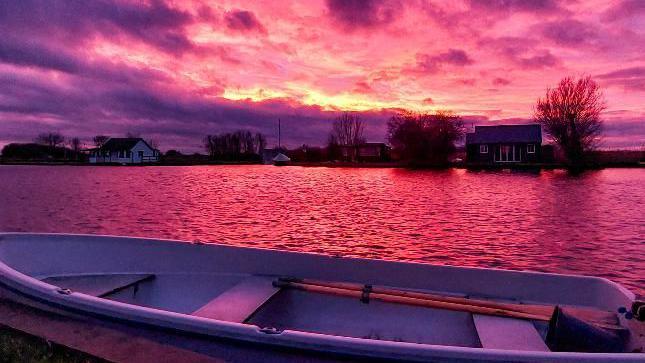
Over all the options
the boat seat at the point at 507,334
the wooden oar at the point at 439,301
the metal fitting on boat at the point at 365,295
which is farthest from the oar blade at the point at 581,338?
the metal fitting on boat at the point at 365,295

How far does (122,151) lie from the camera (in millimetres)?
124188

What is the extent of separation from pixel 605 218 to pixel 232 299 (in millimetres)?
23613

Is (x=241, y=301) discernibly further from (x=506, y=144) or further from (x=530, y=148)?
(x=530, y=148)

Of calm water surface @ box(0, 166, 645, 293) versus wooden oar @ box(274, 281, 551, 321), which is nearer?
wooden oar @ box(274, 281, 551, 321)

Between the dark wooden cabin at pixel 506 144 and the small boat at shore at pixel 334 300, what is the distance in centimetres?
7891

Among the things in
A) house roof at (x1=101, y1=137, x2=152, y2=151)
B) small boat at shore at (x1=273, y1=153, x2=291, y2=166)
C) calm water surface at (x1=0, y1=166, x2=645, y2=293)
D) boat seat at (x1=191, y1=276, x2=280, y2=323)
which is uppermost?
house roof at (x1=101, y1=137, x2=152, y2=151)

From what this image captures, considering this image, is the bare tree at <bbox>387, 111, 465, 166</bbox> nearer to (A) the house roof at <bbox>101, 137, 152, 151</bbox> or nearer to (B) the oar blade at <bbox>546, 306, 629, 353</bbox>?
(A) the house roof at <bbox>101, 137, 152, 151</bbox>

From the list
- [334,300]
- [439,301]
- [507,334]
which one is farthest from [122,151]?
[507,334]

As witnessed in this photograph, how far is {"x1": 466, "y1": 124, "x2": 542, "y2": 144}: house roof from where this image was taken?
7888 centimetres

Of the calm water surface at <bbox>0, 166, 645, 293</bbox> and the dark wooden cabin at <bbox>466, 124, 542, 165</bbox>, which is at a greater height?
the dark wooden cabin at <bbox>466, 124, 542, 165</bbox>

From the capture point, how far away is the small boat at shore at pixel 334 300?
420 cm

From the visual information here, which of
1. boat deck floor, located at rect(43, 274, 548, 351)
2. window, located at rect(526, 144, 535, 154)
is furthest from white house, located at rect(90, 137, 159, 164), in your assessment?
boat deck floor, located at rect(43, 274, 548, 351)

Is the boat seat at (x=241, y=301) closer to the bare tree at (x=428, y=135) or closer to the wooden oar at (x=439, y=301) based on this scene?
the wooden oar at (x=439, y=301)

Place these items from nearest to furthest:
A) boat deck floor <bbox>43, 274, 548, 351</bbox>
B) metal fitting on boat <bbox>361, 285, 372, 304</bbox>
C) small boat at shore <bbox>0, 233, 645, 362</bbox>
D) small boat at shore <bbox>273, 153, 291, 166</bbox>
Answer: small boat at shore <bbox>0, 233, 645, 362</bbox>
boat deck floor <bbox>43, 274, 548, 351</bbox>
metal fitting on boat <bbox>361, 285, 372, 304</bbox>
small boat at shore <bbox>273, 153, 291, 166</bbox>
